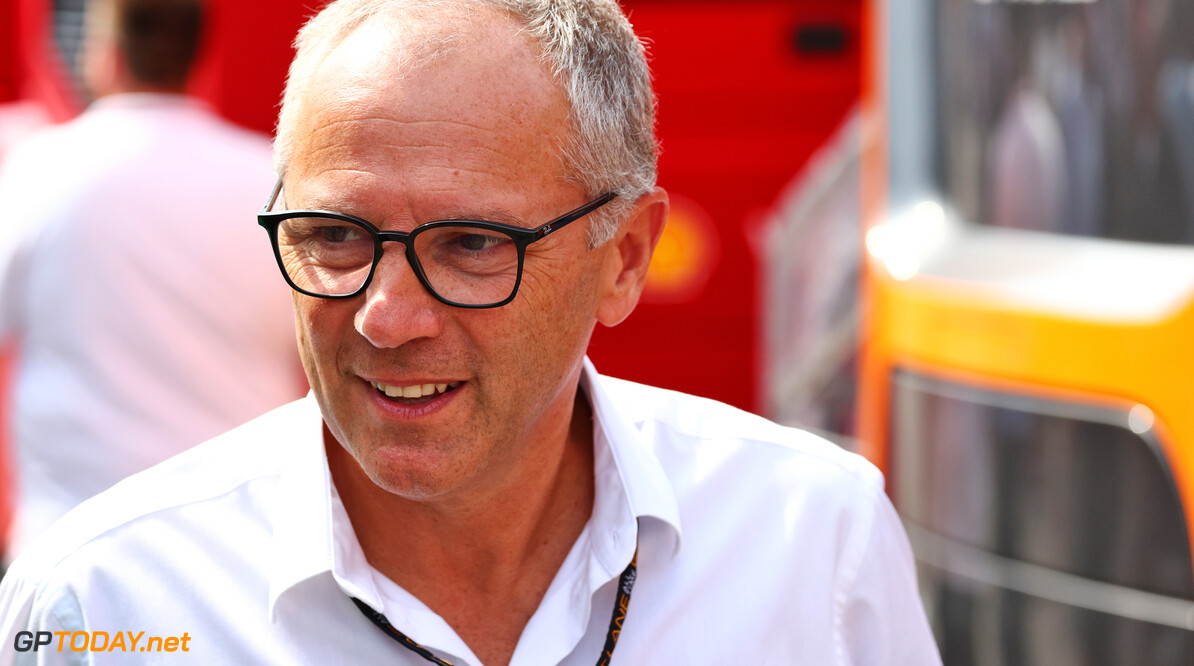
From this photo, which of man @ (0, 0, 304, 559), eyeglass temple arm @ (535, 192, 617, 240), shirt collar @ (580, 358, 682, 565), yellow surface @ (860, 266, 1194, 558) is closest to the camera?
eyeglass temple arm @ (535, 192, 617, 240)

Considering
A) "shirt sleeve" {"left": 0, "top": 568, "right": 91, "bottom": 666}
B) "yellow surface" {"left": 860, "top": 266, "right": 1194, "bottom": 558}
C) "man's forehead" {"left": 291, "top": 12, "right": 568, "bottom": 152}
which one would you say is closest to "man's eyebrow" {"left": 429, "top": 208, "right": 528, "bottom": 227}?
"man's forehead" {"left": 291, "top": 12, "right": 568, "bottom": 152}

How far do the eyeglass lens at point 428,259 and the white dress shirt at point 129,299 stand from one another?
1.74m

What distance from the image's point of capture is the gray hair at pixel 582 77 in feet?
5.56

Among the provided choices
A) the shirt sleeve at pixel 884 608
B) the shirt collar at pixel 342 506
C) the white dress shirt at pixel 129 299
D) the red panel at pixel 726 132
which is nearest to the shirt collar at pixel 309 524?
the shirt collar at pixel 342 506

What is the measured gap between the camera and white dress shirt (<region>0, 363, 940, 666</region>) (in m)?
1.60

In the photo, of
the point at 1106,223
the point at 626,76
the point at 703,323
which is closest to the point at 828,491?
the point at 626,76

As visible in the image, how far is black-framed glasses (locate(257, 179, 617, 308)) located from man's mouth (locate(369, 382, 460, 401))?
114 millimetres

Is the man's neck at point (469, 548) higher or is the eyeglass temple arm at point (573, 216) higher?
the eyeglass temple arm at point (573, 216)

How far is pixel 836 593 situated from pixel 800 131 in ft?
14.1

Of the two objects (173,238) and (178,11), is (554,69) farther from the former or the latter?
(178,11)

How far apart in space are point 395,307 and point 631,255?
0.49 metres

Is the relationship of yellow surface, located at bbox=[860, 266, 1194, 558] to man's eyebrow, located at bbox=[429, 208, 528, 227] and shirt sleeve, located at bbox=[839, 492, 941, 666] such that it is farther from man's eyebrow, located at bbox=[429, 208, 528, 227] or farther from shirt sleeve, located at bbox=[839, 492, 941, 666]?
man's eyebrow, located at bbox=[429, 208, 528, 227]

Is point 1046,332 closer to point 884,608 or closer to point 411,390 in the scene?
point 884,608

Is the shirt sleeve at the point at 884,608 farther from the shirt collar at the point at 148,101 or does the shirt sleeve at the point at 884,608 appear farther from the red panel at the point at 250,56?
the red panel at the point at 250,56
